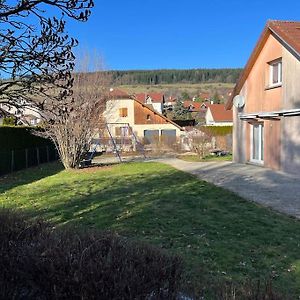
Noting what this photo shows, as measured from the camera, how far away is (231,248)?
6000 millimetres

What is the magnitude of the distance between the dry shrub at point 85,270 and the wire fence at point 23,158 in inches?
641

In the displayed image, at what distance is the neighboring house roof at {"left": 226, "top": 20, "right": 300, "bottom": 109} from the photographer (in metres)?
15.2

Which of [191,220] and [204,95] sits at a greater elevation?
[204,95]

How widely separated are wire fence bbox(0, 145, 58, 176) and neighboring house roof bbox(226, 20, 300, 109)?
11895 mm

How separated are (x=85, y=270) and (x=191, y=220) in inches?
203

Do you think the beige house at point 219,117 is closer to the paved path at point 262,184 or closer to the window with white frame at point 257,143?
the window with white frame at point 257,143

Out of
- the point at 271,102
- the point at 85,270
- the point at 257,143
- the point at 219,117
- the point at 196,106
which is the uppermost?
the point at 196,106

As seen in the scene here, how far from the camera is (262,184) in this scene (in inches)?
513

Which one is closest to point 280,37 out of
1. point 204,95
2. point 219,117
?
point 219,117

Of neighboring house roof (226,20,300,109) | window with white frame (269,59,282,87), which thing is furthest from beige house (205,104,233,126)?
window with white frame (269,59,282,87)

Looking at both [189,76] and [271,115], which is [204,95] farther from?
[271,115]

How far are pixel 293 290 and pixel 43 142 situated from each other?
2404 centimetres

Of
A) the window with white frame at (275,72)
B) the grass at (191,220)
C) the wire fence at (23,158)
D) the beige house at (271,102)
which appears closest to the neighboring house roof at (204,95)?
the wire fence at (23,158)

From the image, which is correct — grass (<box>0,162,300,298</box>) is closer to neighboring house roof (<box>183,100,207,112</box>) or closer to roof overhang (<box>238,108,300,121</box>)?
roof overhang (<box>238,108,300,121</box>)
